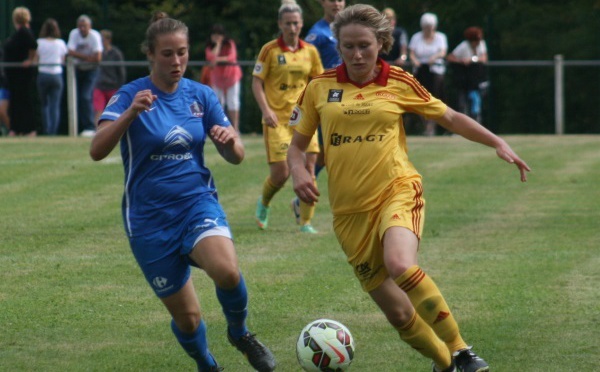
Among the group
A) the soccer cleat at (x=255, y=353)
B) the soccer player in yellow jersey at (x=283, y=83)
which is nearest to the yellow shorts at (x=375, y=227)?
the soccer cleat at (x=255, y=353)

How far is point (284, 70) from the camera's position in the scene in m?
12.8

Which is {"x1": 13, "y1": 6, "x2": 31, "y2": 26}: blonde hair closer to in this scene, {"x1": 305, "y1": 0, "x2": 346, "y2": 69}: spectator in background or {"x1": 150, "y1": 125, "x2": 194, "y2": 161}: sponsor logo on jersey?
{"x1": 305, "y1": 0, "x2": 346, "y2": 69}: spectator in background

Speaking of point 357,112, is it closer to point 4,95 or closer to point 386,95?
point 386,95

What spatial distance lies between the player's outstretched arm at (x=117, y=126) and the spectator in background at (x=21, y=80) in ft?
55.9

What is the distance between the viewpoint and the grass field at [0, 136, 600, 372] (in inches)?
300

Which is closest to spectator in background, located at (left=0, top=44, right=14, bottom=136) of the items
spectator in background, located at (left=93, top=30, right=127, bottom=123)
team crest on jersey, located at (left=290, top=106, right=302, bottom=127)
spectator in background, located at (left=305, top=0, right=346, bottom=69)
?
spectator in background, located at (left=93, top=30, right=127, bottom=123)

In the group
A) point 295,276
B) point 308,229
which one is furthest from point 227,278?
point 308,229

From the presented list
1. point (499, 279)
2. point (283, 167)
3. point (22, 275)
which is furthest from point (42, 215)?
point (499, 279)

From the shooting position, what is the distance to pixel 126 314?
28.6 ft

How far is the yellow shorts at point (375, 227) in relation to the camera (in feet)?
21.9

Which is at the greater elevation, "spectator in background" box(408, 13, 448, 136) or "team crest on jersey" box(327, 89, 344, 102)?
"team crest on jersey" box(327, 89, 344, 102)

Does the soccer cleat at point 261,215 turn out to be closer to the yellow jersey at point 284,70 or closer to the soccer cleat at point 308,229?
the soccer cleat at point 308,229

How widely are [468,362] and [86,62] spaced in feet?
59.3

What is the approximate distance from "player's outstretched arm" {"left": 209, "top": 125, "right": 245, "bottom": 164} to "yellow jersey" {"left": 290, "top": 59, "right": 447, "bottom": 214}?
1.45 ft
